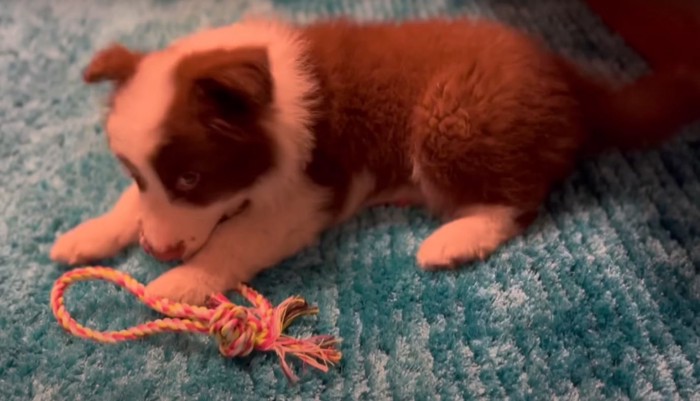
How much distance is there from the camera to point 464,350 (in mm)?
1791

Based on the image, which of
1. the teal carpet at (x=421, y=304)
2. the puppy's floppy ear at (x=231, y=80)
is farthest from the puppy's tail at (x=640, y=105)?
the puppy's floppy ear at (x=231, y=80)

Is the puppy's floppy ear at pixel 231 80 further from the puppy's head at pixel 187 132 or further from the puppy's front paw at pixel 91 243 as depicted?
the puppy's front paw at pixel 91 243

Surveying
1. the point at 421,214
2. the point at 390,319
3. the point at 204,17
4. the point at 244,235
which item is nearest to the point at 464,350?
the point at 390,319

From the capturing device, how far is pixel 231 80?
1.67 metres

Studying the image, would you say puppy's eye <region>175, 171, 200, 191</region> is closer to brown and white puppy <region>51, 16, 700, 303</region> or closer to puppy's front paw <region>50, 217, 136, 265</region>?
brown and white puppy <region>51, 16, 700, 303</region>

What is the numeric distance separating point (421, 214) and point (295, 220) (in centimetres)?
38

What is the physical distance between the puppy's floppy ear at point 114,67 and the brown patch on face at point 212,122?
151 millimetres

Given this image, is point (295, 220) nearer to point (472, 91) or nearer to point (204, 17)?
point (472, 91)

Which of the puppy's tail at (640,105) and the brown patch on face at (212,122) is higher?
the brown patch on face at (212,122)

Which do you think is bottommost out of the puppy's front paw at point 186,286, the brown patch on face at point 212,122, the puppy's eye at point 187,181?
the puppy's front paw at point 186,286

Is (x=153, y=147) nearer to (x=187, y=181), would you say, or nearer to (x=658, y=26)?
(x=187, y=181)

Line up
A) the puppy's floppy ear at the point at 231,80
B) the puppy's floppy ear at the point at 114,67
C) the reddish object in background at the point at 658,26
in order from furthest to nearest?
the reddish object in background at the point at 658,26 → the puppy's floppy ear at the point at 114,67 → the puppy's floppy ear at the point at 231,80

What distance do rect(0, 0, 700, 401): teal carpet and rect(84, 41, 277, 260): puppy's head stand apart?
27cm

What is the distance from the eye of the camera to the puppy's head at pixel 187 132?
1705 mm
